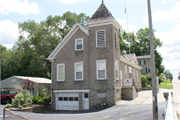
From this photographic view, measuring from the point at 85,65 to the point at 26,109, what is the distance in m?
7.97

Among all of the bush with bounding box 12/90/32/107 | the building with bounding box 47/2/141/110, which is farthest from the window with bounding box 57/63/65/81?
the bush with bounding box 12/90/32/107

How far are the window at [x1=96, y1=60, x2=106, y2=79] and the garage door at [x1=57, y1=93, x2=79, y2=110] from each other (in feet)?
12.2

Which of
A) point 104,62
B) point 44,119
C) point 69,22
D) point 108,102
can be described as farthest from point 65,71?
point 69,22

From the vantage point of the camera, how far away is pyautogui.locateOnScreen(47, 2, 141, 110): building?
18375mm

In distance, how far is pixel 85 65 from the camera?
20047mm

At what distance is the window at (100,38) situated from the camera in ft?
62.2

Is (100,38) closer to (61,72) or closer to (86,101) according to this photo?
(61,72)

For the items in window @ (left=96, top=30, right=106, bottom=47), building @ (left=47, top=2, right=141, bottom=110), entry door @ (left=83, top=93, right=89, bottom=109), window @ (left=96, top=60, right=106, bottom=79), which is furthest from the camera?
entry door @ (left=83, top=93, right=89, bottom=109)

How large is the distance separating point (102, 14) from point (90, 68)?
20.8 ft

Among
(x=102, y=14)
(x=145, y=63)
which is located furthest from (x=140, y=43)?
(x=102, y=14)

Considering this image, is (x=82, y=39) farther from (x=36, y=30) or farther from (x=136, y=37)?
(x=136, y=37)

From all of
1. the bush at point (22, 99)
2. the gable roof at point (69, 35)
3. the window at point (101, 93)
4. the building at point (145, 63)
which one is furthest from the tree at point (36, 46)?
the window at point (101, 93)

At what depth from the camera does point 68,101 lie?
20703 mm

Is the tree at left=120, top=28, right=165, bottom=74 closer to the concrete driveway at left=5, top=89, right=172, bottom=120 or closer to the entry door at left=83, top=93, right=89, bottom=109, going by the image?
the entry door at left=83, top=93, right=89, bottom=109
